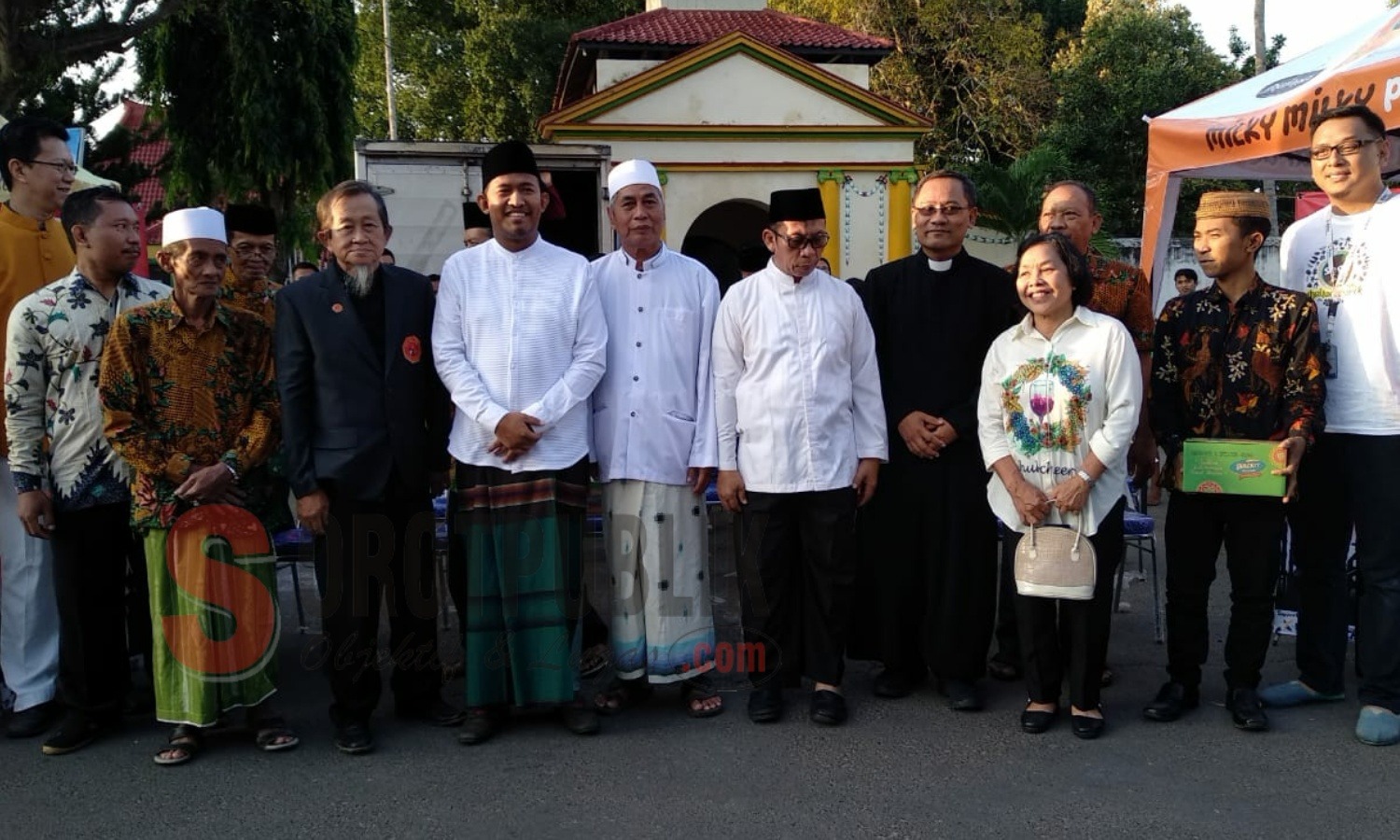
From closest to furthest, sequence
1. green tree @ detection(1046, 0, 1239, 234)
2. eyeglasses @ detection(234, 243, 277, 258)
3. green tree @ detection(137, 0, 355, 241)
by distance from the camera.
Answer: eyeglasses @ detection(234, 243, 277, 258) → green tree @ detection(137, 0, 355, 241) → green tree @ detection(1046, 0, 1239, 234)

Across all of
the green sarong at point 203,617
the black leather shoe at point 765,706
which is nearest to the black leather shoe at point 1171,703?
the black leather shoe at point 765,706

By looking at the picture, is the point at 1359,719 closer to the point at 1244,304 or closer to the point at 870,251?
the point at 1244,304

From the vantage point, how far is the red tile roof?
19.0 metres

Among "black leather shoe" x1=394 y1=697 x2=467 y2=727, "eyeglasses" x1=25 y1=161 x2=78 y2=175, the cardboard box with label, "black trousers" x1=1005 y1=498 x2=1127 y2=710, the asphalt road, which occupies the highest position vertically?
"eyeglasses" x1=25 y1=161 x2=78 y2=175

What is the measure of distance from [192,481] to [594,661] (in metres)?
1.83

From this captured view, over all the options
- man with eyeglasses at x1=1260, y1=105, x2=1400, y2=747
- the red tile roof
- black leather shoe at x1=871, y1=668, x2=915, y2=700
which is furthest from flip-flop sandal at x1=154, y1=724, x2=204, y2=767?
the red tile roof

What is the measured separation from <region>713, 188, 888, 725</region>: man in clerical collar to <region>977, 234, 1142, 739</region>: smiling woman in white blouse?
1.74 ft

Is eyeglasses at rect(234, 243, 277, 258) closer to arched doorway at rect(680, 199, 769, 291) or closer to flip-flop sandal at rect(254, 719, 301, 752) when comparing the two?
flip-flop sandal at rect(254, 719, 301, 752)

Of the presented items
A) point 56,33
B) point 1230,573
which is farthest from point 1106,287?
point 56,33

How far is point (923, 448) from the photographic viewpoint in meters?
4.08

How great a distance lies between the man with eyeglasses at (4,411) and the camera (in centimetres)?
396

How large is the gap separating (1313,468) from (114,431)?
4370 millimetres

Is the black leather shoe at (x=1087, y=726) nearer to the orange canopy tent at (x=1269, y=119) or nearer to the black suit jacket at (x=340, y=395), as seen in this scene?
the black suit jacket at (x=340, y=395)

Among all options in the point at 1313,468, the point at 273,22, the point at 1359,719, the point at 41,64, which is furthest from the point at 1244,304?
the point at 273,22
